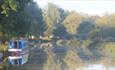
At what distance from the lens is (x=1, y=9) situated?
26641 millimetres

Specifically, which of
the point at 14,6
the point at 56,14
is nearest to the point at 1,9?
the point at 14,6

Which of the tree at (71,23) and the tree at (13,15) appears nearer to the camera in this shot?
the tree at (13,15)

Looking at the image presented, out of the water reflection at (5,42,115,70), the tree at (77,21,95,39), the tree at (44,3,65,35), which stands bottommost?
the water reflection at (5,42,115,70)

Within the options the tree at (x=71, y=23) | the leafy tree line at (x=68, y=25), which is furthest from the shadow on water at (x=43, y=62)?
the tree at (x=71, y=23)

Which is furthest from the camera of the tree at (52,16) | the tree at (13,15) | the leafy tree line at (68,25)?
the tree at (52,16)

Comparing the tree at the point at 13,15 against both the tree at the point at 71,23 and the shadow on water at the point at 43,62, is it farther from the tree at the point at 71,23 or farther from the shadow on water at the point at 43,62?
the tree at the point at 71,23

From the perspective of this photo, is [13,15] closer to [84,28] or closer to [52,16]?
[84,28]

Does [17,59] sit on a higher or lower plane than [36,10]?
lower

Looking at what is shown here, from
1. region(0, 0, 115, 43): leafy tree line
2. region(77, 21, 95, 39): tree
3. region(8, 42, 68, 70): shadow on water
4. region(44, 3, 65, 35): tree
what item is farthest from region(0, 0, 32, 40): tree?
region(44, 3, 65, 35): tree

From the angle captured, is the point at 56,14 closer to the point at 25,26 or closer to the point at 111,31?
the point at 111,31

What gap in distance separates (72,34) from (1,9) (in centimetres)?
7971

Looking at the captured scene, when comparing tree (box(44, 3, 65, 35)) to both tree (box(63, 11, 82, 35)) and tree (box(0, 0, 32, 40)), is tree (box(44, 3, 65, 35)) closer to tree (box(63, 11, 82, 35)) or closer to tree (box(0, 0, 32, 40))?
tree (box(63, 11, 82, 35))

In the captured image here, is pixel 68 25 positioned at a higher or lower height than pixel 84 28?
higher

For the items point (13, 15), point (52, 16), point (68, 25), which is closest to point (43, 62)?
point (13, 15)
